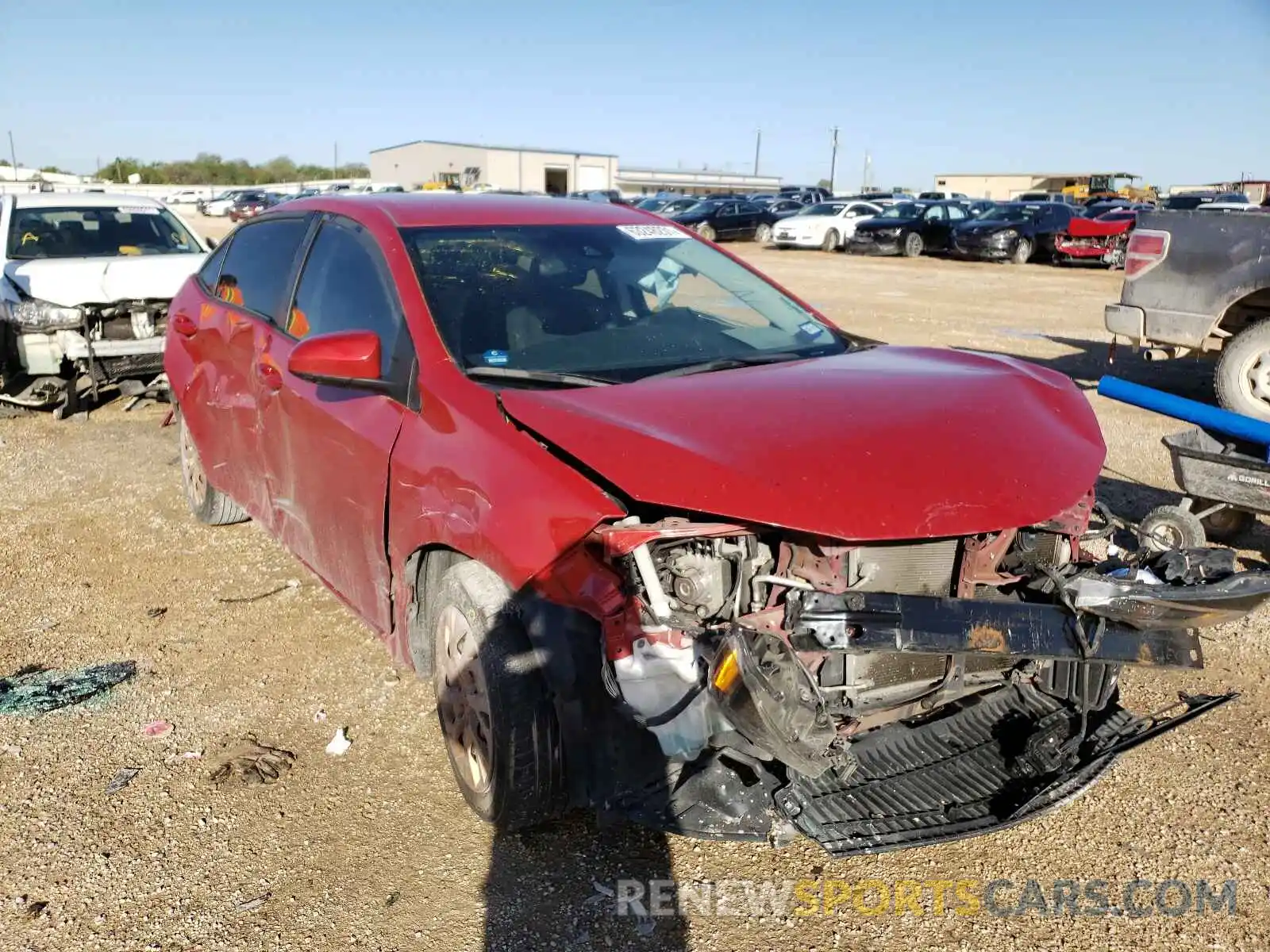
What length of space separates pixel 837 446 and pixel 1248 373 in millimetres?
6335

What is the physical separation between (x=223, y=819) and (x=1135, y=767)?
2962 millimetres

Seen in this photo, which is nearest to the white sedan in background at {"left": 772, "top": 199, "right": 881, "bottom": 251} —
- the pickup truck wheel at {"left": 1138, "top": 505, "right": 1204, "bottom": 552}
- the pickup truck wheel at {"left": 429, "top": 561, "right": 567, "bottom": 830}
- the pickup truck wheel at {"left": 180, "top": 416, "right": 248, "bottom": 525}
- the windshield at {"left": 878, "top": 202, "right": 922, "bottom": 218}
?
the windshield at {"left": 878, "top": 202, "right": 922, "bottom": 218}

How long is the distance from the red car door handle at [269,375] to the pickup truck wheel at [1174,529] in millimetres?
3834

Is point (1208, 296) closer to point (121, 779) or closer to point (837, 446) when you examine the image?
point (837, 446)

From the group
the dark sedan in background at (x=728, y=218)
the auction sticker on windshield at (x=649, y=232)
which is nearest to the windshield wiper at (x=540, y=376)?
the auction sticker on windshield at (x=649, y=232)

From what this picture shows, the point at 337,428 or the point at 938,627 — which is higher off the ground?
the point at 337,428

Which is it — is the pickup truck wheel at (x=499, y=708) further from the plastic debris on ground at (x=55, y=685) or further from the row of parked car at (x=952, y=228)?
the row of parked car at (x=952, y=228)

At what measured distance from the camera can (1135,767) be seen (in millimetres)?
3375

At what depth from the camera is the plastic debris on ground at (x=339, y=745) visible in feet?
11.3

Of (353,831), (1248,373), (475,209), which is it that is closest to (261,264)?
(475,209)

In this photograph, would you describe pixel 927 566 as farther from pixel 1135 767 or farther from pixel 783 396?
pixel 1135 767

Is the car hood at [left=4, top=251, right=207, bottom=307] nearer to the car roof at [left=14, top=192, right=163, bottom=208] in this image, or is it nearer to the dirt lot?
the car roof at [left=14, top=192, right=163, bottom=208]

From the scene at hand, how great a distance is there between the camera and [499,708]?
8.87 feet

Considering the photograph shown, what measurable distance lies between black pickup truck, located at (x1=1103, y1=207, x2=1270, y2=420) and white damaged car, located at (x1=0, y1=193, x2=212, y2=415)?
7758mm
